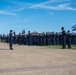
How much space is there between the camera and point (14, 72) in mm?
11492

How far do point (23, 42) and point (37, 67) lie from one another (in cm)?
3039

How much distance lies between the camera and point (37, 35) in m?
40.4

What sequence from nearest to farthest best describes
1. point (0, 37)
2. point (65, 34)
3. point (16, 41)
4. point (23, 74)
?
point (23, 74) < point (65, 34) < point (16, 41) < point (0, 37)

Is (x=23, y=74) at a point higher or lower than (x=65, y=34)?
lower

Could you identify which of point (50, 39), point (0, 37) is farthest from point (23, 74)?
point (0, 37)

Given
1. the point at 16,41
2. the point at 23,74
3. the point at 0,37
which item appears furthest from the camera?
the point at 0,37

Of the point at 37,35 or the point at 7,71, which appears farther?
the point at 37,35

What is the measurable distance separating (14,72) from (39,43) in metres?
28.3

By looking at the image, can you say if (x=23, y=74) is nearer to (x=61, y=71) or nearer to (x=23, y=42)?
(x=61, y=71)

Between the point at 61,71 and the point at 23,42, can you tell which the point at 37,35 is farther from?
the point at 61,71

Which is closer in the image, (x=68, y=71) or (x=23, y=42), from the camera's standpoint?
(x=68, y=71)

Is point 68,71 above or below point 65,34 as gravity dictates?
below

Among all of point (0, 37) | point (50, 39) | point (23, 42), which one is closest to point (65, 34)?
point (50, 39)

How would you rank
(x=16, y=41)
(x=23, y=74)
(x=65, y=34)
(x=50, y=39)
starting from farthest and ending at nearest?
(x=16, y=41) < (x=50, y=39) < (x=65, y=34) < (x=23, y=74)
